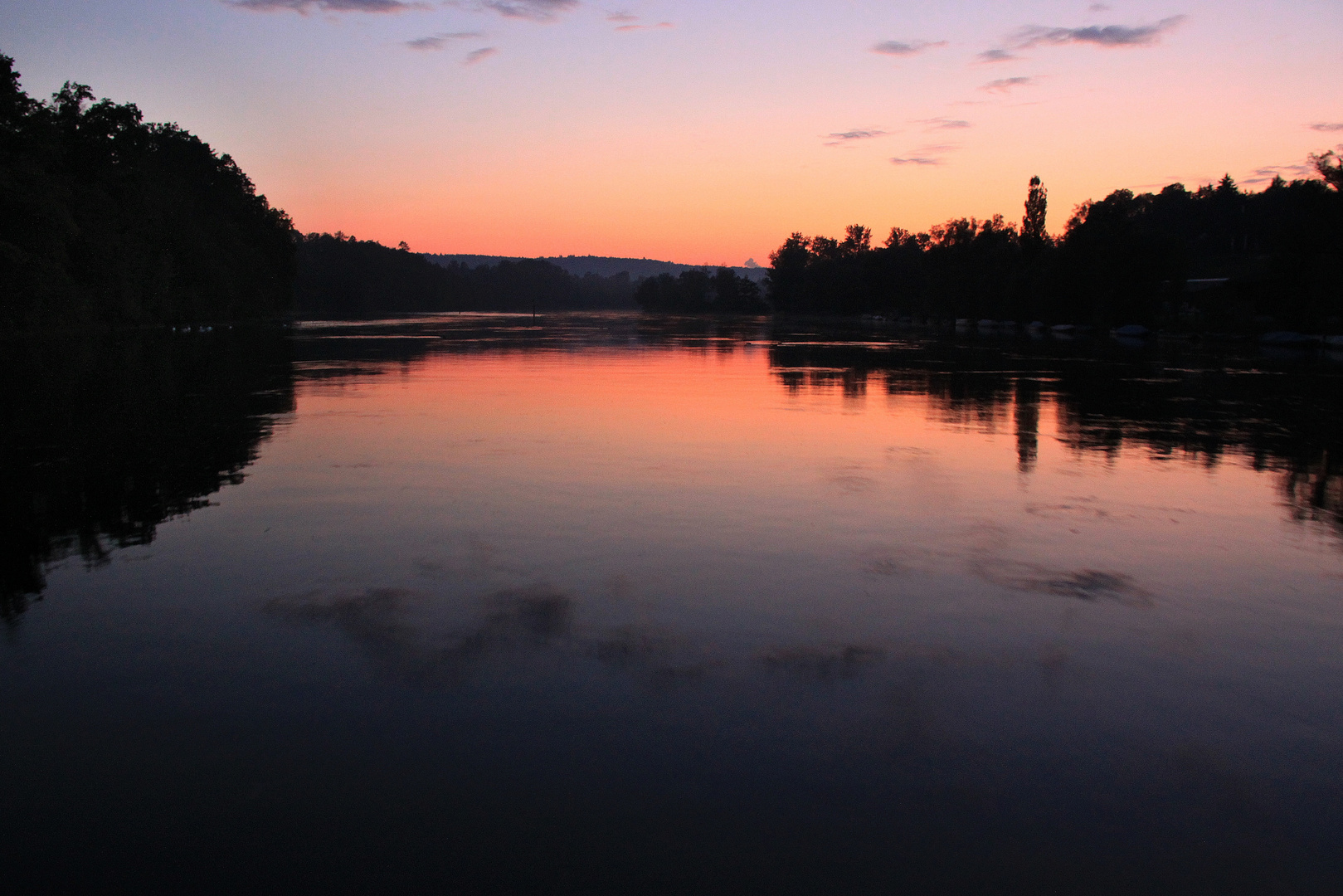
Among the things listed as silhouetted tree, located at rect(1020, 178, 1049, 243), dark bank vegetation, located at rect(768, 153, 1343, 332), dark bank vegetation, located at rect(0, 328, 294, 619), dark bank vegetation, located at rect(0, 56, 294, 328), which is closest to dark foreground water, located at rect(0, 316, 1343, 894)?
dark bank vegetation, located at rect(0, 328, 294, 619)

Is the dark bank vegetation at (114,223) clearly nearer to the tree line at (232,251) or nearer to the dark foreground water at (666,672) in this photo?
the tree line at (232,251)

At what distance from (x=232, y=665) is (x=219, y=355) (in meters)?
36.5

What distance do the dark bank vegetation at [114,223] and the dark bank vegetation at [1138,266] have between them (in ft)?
230

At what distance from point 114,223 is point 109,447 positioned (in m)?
57.5

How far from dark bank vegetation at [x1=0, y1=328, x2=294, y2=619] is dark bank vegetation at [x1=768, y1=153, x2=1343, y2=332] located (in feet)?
184

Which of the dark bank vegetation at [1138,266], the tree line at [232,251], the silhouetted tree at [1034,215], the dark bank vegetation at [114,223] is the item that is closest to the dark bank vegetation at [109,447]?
the dark bank vegetation at [114,223]

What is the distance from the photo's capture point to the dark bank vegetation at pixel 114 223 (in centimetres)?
4803

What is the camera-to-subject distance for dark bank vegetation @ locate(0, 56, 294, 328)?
48.0 metres

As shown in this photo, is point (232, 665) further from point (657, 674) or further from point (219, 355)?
point (219, 355)

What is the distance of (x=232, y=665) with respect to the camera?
19.0ft

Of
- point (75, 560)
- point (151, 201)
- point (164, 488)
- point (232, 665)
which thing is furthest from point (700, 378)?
point (151, 201)

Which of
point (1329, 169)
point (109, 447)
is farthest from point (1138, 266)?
point (109, 447)

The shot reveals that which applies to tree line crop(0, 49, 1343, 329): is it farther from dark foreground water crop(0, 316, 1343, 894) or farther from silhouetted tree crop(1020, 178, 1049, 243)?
dark foreground water crop(0, 316, 1343, 894)

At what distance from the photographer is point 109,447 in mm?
14180
